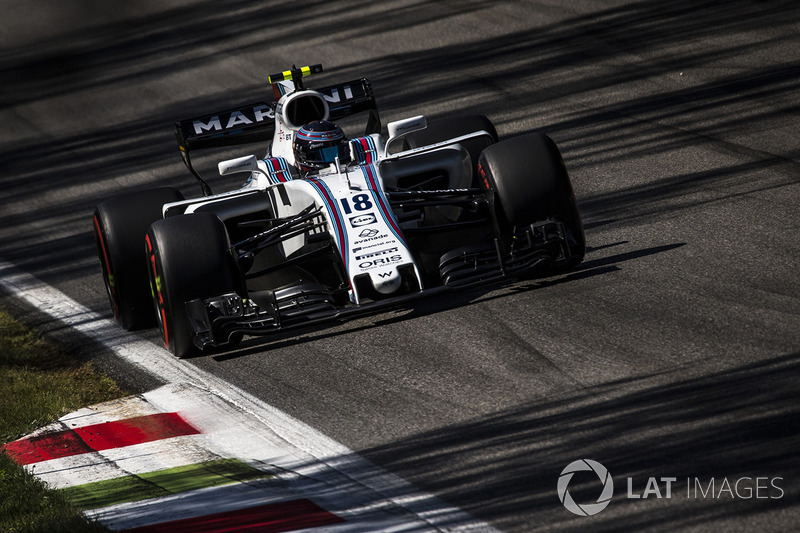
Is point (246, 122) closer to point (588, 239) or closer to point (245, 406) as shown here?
point (588, 239)

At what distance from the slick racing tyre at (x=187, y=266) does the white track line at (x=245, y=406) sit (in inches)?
15.7

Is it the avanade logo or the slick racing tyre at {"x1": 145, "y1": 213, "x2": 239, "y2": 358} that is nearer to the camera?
the avanade logo

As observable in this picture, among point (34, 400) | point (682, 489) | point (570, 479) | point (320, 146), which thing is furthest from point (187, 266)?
point (682, 489)

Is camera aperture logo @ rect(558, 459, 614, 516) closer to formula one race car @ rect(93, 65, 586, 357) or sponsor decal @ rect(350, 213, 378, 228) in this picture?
formula one race car @ rect(93, 65, 586, 357)

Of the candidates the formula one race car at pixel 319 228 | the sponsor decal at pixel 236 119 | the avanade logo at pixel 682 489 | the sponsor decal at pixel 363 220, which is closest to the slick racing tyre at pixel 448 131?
the formula one race car at pixel 319 228

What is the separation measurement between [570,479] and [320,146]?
4.45 metres

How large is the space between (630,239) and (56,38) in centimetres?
1800

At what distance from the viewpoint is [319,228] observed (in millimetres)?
8734

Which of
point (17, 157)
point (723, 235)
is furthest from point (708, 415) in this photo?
point (17, 157)

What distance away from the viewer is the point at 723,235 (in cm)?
884

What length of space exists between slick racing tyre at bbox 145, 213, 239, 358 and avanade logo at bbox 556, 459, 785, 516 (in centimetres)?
334

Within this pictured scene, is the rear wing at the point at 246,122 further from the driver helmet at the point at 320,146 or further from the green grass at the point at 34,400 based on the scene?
the green grass at the point at 34,400

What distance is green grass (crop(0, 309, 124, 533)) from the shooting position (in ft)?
18.0

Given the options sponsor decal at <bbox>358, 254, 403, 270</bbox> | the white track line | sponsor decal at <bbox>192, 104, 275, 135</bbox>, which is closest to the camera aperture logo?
the white track line
